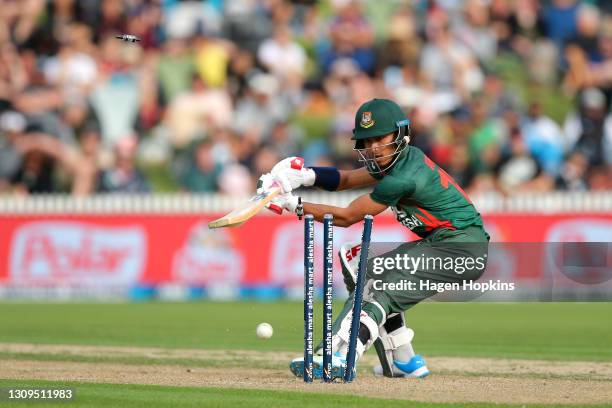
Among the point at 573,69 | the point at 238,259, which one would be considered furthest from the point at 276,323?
the point at 573,69

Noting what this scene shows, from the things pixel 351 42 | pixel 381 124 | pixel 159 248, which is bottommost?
pixel 159 248

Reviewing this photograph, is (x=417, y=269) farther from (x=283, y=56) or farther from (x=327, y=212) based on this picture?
(x=283, y=56)

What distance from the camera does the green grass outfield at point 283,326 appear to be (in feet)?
41.2

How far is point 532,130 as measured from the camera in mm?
20188

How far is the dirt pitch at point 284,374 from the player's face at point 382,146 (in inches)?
64.9

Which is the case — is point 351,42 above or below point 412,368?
above

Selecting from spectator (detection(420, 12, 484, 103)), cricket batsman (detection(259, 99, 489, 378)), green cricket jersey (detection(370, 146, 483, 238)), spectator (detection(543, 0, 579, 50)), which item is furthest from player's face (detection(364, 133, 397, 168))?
spectator (detection(543, 0, 579, 50))

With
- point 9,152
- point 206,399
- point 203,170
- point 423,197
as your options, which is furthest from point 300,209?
point 9,152

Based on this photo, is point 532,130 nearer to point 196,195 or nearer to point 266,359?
point 196,195

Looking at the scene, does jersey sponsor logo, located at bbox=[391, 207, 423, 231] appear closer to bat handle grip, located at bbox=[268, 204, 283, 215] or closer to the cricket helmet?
the cricket helmet

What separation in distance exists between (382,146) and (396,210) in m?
0.63

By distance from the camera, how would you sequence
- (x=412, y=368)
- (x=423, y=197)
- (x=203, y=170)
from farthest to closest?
(x=203, y=170) → (x=412, y=368) → (x=423, y=197)

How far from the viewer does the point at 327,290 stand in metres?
8.34

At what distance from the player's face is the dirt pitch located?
1649mm
